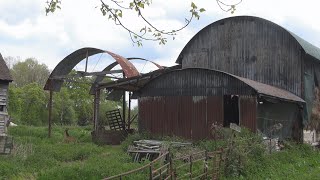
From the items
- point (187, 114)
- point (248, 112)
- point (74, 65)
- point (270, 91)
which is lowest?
point (187, 114)

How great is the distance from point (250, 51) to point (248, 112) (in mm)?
6515

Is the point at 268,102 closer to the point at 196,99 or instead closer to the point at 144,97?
the point at 196,99

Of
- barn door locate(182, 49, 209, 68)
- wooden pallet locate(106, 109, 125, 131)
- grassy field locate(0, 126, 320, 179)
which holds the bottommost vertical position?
grassy field locate(0, 126, 320, 179)

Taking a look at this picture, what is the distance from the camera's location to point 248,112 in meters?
19.0

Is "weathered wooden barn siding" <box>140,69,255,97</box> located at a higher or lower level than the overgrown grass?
higher

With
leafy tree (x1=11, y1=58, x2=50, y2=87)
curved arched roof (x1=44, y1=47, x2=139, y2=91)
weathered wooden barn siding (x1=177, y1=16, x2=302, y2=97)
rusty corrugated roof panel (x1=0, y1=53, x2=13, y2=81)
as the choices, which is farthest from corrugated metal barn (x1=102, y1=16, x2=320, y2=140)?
leafy tree (x1=11, y1=58, x2=50, y2=87)

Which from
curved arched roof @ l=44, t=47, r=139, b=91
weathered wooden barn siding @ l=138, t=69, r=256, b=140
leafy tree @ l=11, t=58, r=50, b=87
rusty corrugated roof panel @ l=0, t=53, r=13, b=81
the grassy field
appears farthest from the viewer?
leafy tree @ l=11, t=58, r=50, b=87

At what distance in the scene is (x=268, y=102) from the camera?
20578mm

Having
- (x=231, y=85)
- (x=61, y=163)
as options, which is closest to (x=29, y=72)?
(x=231, y=85)

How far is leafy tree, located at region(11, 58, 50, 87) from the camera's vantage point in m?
62.3

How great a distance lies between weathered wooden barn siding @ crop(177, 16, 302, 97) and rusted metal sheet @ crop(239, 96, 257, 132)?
528 cm

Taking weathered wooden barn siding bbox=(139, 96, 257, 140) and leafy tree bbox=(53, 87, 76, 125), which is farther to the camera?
leafy tree bbox=(53, 87, 76, 125)

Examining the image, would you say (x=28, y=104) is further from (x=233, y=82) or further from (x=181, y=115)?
(x=233, y=82)

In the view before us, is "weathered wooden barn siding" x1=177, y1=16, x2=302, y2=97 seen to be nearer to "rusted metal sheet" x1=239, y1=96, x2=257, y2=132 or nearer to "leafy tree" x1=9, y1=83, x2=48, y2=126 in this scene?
"rusted metal sheet" x1=239, y1=96, x2=257, y2=132
